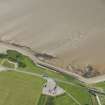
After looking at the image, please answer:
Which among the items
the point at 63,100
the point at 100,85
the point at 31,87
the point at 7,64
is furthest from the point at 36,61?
the point at 100,85

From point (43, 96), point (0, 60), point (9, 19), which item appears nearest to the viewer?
point (43, 96)

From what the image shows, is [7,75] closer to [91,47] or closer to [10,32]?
[10,32]

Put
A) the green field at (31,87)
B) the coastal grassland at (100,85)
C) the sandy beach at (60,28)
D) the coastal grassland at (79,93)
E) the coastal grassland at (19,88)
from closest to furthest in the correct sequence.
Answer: the coastal grassland at (19,88), the green field at (31,87), the coastal grassland at (79,93), the coastal grassland at (100,85), the sandy beach at (60,28)

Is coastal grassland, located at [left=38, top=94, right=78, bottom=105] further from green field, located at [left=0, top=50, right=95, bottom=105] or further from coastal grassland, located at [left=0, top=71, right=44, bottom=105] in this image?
coastal grassland, located at [left=0, top=71, right=44, bottom=105]

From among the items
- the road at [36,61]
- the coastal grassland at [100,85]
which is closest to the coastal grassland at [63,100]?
the road at [36,61]

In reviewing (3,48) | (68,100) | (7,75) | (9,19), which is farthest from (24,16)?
(68,100)

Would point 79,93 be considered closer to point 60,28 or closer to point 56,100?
point 56,100

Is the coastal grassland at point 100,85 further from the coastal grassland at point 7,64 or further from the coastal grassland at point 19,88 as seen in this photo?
the coastal grassland at point 7,64
